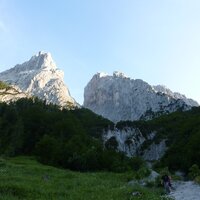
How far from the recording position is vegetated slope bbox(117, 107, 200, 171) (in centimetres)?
9762

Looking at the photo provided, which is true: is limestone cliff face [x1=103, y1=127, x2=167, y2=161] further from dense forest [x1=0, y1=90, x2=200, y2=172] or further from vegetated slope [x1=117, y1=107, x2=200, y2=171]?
dense forest [x1=0, y1=90, x2=200, y2=172]

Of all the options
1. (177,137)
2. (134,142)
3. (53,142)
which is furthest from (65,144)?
(134,142)

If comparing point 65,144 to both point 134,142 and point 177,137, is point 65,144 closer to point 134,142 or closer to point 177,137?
point 177,137

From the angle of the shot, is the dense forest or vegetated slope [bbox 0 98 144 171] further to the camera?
the dense forest

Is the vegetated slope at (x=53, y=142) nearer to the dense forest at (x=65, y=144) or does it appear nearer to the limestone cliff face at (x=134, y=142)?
→ the dense forest at (x=65, y=144)

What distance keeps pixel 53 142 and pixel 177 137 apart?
67.7 meters

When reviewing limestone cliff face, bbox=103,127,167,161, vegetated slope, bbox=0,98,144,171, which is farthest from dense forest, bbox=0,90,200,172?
limestone cliff face, bbox=103,127,167,161

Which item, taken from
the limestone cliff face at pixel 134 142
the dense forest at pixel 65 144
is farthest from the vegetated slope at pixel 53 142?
the limestone cliff face at pixel 134 142

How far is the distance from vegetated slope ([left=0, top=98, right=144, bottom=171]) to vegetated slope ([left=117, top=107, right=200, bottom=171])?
41.2 feet

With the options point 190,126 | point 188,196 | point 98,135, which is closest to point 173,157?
point 190,126

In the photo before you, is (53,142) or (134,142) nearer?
(53,142)

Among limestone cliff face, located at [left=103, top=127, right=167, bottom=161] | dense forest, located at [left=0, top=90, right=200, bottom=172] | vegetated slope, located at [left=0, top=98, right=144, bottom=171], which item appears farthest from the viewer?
limestone cliff face, located at [left=103, top=127, right=167, bottom=161]

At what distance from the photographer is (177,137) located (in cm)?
15212

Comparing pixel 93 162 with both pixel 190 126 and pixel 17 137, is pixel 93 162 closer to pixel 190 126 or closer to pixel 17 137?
pixel 17 137
